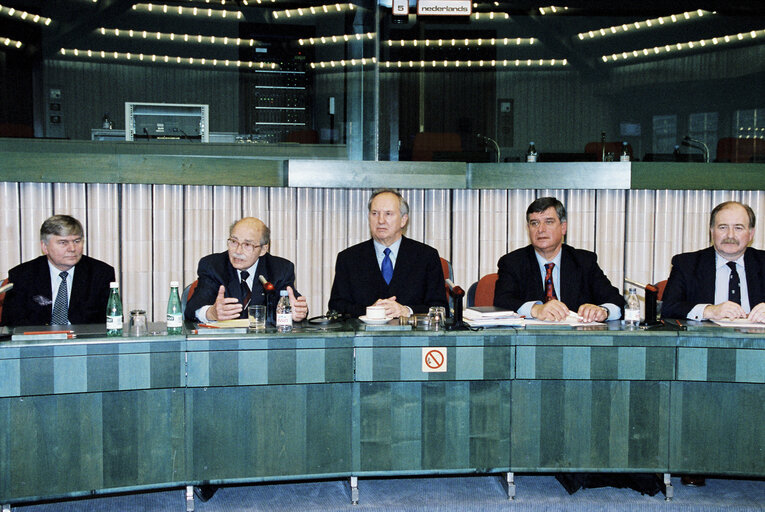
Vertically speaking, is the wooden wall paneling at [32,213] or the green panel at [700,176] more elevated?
the green panel at [700,176]

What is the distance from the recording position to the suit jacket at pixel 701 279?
343 cm

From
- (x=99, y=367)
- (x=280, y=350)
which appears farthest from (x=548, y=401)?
(x=99, y=367)

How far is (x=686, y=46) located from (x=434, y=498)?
935cm

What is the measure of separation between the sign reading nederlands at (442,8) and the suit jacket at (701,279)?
3.35 meters

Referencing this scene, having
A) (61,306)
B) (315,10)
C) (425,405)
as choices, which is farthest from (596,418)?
(315,10)

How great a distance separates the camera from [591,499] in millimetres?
2984

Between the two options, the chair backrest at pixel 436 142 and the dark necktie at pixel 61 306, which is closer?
the dark necktie at pixel 61 306

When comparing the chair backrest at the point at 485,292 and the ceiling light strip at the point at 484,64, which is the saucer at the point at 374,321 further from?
the ceiling light strip at the point at 484,64

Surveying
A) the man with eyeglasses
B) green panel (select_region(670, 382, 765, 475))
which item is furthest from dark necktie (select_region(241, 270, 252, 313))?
green panel (select_region(670, 382, 765, 475))

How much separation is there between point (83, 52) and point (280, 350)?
8.89m

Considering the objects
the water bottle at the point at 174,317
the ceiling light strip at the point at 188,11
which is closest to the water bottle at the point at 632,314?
the water bottle at the point at 174,317

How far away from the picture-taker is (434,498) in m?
2.99

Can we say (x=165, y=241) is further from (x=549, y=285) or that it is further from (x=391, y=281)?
(x=549, y=285)

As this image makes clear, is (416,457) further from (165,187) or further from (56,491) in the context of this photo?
(165,187)
